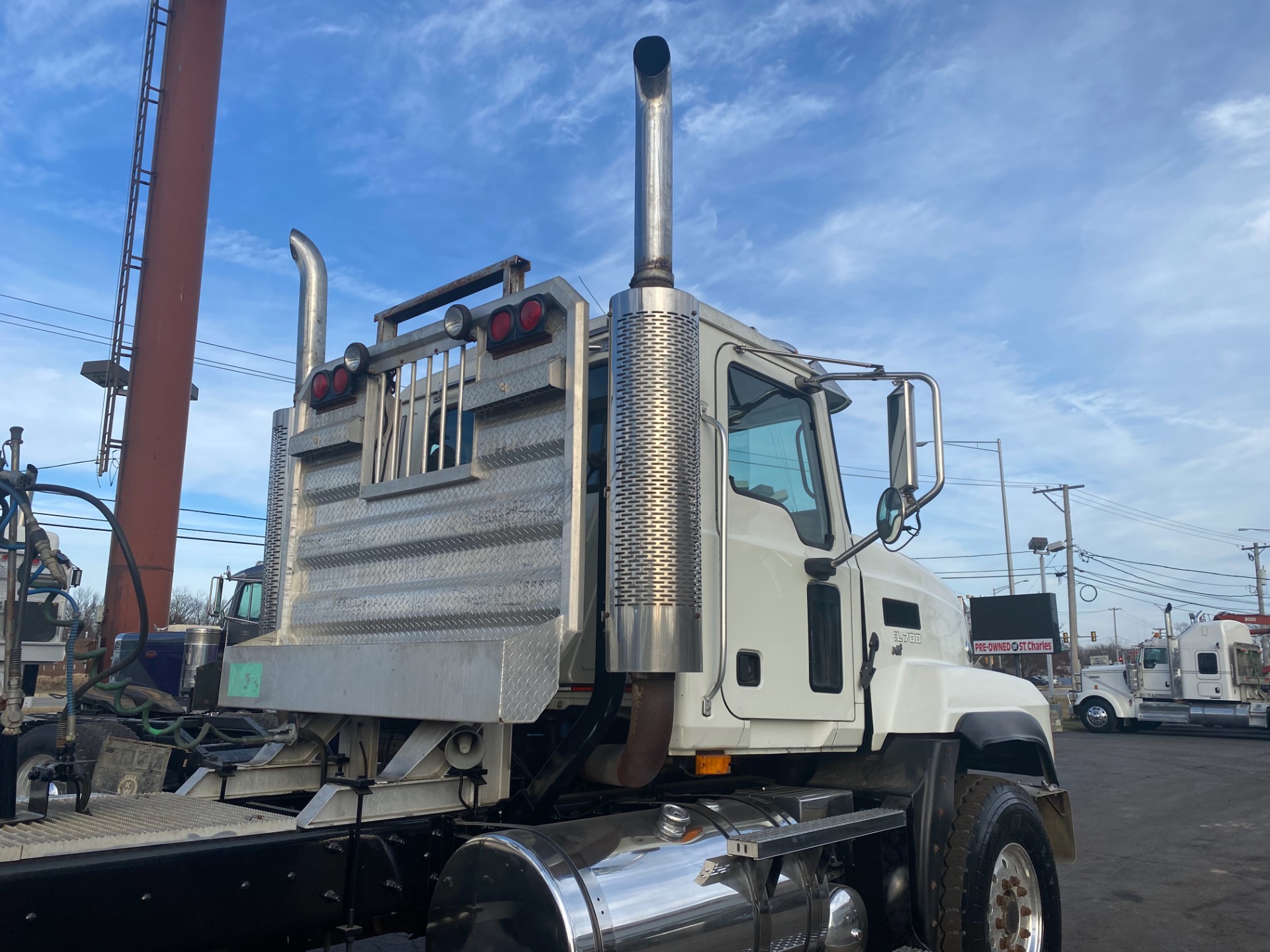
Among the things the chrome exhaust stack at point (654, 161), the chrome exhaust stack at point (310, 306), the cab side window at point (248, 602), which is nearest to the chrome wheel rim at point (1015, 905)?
the chrome exhaust stack at point (654, 161)

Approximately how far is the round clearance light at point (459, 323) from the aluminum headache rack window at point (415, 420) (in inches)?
2.6

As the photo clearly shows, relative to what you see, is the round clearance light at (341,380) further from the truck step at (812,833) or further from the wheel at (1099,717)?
the wheel at (1099,717)

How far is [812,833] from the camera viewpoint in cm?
349

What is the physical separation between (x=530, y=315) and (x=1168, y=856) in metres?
8.92

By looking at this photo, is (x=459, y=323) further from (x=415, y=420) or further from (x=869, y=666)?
(x=869, y=666)

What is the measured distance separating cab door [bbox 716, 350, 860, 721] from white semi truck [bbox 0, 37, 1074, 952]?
2cm

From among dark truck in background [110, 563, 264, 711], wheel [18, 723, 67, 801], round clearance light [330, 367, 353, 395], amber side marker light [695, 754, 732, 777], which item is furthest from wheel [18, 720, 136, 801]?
amber side marker light [695, 754, 732, 777]

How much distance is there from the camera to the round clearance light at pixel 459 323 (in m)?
3.71

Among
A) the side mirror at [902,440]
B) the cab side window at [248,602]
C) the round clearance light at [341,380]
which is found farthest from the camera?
the cab side window at [248,602]

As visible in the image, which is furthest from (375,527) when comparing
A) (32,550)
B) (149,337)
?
(149,337)

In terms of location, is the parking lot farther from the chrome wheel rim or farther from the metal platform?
the metal platform

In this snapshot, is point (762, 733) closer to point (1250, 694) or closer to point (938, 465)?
point (938, 465)

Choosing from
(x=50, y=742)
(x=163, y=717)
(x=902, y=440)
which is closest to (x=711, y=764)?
(x=902, y=440)

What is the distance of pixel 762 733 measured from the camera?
3.77 meters
